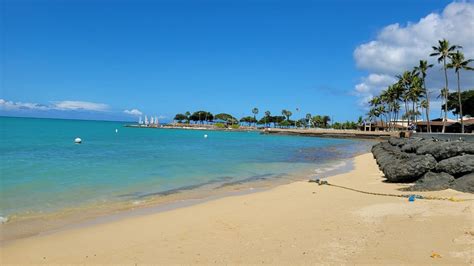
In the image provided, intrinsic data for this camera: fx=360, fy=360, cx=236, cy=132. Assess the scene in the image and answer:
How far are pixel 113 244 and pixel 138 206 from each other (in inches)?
165

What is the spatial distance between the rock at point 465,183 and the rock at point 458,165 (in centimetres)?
30

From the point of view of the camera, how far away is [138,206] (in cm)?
1098

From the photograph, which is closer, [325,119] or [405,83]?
[405,83]

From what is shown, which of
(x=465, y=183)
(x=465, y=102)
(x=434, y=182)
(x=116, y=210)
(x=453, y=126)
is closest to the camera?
(x=116, y=210)

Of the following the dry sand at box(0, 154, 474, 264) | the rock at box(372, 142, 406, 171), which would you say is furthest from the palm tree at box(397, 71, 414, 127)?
the dry sand at box(0, 154, 474, 264)

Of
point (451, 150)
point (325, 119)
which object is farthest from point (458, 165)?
point (325, 119)

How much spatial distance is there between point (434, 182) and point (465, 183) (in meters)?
0.91

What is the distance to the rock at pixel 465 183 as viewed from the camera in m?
10.4

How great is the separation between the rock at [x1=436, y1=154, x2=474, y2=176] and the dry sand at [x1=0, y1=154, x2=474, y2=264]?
5.41 feet

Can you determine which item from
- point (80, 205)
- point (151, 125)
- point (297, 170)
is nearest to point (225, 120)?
point (151, 125)

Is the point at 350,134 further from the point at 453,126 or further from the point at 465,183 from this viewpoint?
the point at 465,183

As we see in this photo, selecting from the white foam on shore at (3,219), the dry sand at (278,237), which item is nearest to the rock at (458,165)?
the dry sand at (278,237)

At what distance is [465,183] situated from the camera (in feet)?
35.1

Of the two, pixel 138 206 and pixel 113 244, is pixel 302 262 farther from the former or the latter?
pixel 138 206
